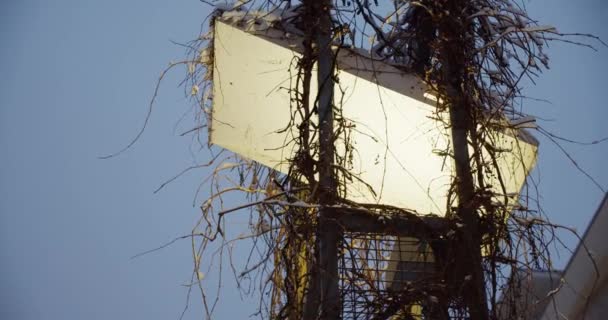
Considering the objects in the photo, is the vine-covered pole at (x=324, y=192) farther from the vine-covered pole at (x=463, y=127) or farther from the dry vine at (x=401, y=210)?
the vine-covered pole at (x=463, y=127)

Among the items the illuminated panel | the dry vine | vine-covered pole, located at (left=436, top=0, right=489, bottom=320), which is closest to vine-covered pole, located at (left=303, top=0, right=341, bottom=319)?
the dry vine

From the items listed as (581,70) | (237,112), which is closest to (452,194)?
(237,112)

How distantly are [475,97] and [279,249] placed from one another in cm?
79

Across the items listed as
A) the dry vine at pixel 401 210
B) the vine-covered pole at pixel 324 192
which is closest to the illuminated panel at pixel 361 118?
the dry vine at pixel 401 210

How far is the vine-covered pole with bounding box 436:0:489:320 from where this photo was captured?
69.1 inches

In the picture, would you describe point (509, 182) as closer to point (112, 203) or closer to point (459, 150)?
point (459, 150)

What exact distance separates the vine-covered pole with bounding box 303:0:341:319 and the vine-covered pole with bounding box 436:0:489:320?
364 mm

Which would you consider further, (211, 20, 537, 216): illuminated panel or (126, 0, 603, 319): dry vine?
(211, 20, 537, 216): illuminated panel

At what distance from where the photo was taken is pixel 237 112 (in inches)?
88.4

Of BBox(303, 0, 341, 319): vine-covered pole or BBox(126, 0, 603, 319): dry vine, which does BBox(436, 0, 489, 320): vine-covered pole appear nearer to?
BBox(126, 0, 603, 319): dry vine

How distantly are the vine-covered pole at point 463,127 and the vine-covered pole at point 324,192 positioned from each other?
14.3 inches

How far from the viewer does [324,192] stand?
5.67 feet

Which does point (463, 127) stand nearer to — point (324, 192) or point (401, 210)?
point (401, 210)

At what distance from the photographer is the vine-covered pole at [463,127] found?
1.76 meters
